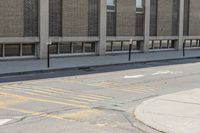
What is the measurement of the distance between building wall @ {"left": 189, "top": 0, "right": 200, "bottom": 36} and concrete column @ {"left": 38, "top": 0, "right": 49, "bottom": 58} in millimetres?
19960

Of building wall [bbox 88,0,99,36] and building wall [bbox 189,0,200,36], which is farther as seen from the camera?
building wall [bbox 189,0,200,36]

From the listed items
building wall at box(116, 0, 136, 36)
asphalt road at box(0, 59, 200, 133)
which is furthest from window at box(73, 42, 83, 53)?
asphalt road at box(0, 59, 200, 133)

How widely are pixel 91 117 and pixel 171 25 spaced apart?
31694 mm

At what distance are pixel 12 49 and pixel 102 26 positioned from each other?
802 cm

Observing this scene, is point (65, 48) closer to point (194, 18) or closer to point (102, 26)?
point (102, 26)

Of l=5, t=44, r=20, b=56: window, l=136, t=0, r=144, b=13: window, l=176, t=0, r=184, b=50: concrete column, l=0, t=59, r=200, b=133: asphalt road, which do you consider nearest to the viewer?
l=0, t=59, r=200, b=133: asphalt road

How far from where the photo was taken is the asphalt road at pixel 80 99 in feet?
30.5

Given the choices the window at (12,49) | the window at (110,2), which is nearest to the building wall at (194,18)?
the window at (110,2)

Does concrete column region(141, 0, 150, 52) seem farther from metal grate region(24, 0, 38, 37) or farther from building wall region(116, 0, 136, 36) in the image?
metal grate region(24, 0, 38, 37)

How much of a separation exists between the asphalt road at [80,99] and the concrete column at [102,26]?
1069 centimetres

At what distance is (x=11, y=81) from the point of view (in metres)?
17.5

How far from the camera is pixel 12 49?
2645cm

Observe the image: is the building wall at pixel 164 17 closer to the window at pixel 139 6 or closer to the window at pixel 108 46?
the window at pixel 139 6

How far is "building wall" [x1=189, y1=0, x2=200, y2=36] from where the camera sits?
43941mm
